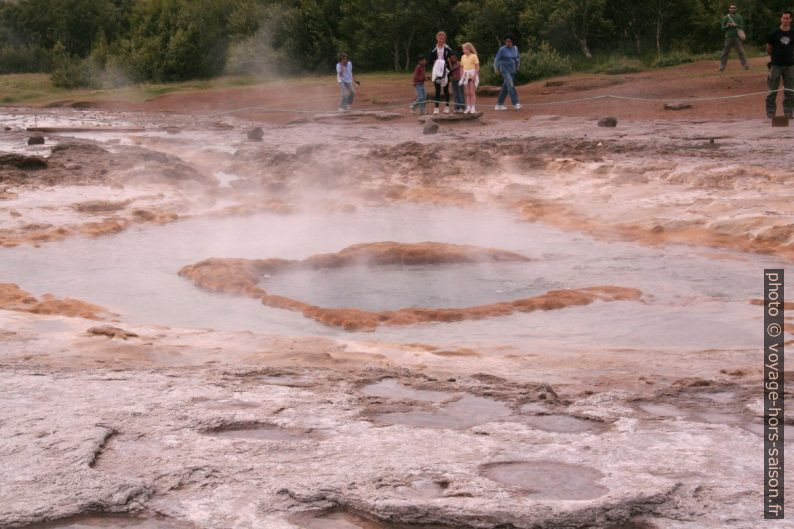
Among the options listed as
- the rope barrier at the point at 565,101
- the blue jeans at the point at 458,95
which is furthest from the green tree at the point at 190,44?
the blue jeans at the point at 458,95

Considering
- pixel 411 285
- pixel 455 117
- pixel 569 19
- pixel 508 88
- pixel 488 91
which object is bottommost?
pixel 411 285

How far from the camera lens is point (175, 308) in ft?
21.4

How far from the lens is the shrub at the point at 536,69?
22031mm

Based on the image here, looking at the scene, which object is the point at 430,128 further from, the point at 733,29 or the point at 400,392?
the point at 400,392

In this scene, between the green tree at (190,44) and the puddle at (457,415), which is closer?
the puddle at (457,415)

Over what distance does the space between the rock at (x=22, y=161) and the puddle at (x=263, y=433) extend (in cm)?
912

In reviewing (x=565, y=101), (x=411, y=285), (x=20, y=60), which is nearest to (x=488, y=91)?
(x=565, y=101)

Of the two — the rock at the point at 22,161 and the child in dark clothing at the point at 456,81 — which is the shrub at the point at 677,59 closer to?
the child in dark clothing at the point at 456,81

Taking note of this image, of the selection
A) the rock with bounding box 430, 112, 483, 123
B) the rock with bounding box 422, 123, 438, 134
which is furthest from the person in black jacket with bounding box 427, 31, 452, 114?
the rock with bounding box 422, 123, 438, 134

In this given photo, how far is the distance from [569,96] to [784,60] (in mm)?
6737

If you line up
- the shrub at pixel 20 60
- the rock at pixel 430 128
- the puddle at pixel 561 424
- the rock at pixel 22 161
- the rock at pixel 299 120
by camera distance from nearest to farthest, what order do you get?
the puddle at pixel 561 424 → the rock at pixel 22 161 → the rock at pixel 430 128 → the rock at pixel 299 120 → the shrub at pixel 20 60

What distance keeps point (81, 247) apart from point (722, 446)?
630 centimetres

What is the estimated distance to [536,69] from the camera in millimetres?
22031

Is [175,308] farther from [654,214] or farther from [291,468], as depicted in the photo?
[654,214]
